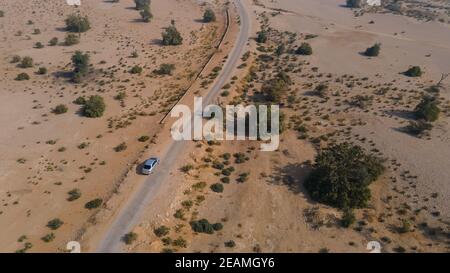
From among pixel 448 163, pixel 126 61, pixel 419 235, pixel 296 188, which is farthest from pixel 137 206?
pixel 126 61

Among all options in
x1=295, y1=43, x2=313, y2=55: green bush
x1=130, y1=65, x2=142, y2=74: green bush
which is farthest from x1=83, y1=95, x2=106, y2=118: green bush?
x1=295, y1=43, x2=313, y2=55: green bush

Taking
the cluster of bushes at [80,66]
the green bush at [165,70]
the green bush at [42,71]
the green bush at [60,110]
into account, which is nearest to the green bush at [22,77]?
the green bush at [42,71]

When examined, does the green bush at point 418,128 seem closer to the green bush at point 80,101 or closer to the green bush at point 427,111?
the green bush at point 427,111

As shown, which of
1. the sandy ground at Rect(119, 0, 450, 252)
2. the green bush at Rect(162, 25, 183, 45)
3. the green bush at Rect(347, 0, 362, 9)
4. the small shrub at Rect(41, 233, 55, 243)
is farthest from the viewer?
the green bush at Rect(347, 0, 362, 9)

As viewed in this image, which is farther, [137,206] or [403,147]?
[403,147]

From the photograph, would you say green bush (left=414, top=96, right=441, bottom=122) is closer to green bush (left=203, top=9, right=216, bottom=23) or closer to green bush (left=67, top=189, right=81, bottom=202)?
green bush (left=67, top=189, right=81, bottom=202)

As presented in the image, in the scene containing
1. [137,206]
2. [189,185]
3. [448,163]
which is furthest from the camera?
[448,163]
